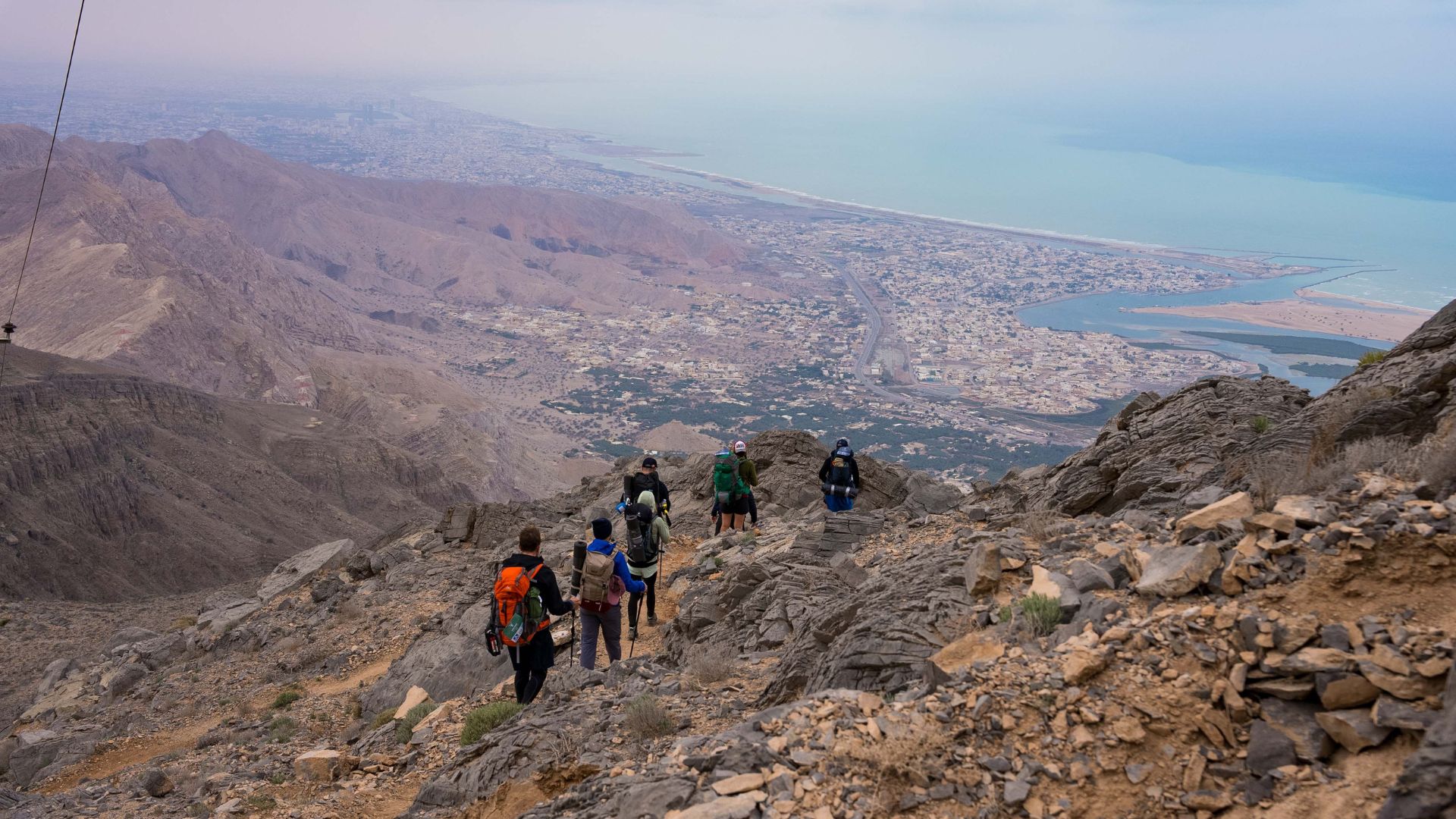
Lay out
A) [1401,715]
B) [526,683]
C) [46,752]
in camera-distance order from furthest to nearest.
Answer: [46,752], [526,683], [1401,715]

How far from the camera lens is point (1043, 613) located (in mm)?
5957

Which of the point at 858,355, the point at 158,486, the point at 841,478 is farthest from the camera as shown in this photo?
the point at 858,355

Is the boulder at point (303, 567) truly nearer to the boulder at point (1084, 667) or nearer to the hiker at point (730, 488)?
the hiker at point (730, 488)

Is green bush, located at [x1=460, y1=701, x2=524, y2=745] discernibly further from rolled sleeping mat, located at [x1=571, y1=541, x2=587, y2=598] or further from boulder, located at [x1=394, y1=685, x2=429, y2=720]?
boulder, located at [x1=394, y1=685, x2=429, y2=720]

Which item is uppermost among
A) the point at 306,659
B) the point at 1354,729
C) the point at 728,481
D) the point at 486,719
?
the point at 1354,729

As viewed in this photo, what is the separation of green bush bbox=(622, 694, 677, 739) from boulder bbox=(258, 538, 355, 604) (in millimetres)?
15740

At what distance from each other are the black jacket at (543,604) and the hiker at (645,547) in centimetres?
152

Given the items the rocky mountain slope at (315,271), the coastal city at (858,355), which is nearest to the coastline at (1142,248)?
the coastal city at (858,355)

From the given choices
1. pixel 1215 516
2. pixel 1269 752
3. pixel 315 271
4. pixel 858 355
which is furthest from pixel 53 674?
Result: pixel 315 271

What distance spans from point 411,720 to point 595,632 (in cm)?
232

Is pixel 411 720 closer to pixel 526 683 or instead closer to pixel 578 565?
pixel 526 683

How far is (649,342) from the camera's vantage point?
110m

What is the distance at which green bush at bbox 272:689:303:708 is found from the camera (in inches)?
499

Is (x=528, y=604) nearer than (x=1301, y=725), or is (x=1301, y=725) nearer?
(x=1301, y=725)
